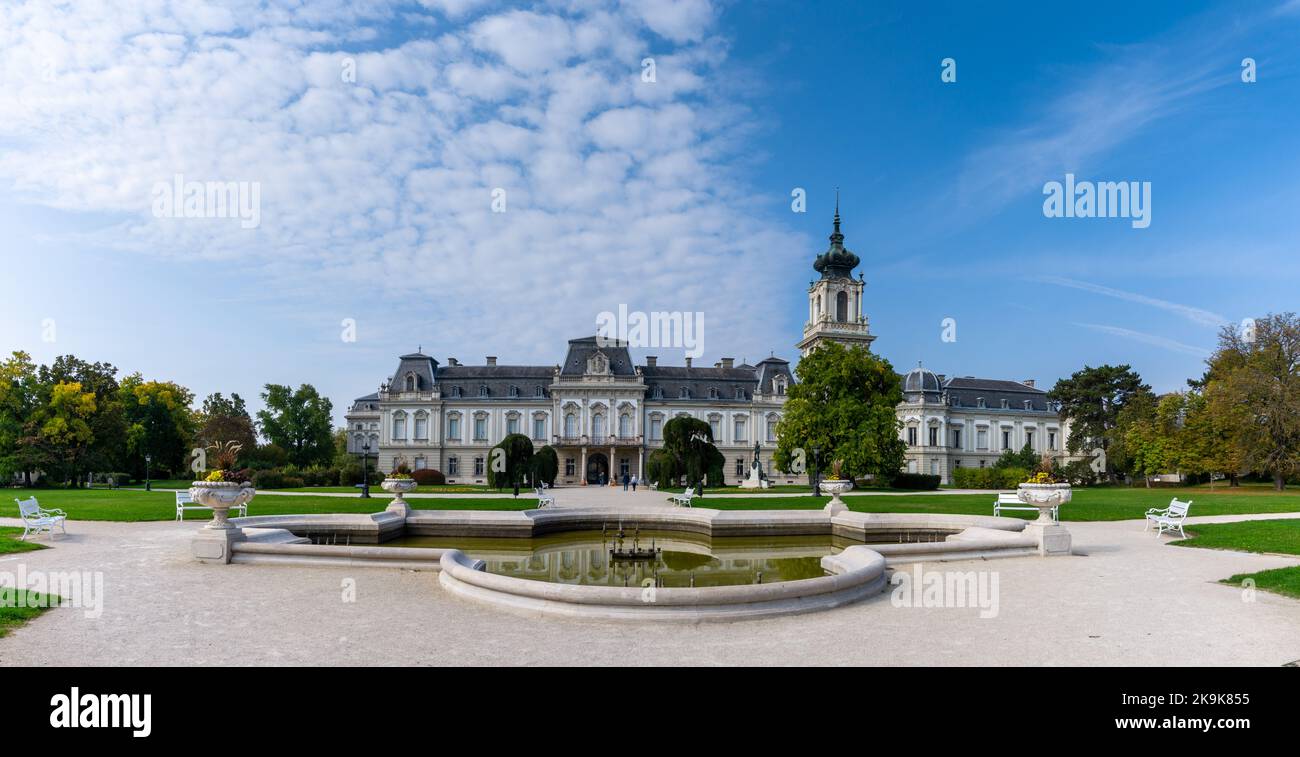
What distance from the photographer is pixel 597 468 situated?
61.9 m

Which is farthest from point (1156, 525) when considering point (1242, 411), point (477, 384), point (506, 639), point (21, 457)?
point (477, 384)

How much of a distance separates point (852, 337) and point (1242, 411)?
26850 millimetres

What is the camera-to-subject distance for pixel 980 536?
12891 millimetres

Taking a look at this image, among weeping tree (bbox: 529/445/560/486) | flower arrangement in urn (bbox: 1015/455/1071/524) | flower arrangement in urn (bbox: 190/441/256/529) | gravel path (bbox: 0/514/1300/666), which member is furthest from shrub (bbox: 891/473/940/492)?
flower arrangement in urn (bbox: 190/441/256/529)

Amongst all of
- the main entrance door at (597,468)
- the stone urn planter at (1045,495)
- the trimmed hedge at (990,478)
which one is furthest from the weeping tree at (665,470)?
the main entrance door at (597,468)

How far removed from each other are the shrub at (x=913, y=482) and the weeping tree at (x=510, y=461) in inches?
808

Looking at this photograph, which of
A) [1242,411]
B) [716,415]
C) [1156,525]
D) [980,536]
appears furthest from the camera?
[716,415]

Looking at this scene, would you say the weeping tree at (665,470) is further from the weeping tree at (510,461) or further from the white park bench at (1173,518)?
the white park bench at (1173,518)

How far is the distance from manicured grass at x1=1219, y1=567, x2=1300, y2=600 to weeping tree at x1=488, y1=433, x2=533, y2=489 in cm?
2789

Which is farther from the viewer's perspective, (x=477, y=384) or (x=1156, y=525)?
(x=477, y=384)

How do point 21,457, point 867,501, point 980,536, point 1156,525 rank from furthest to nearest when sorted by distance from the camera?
point 21,457 < point 867,501 < point 1156,525 < point 980,536

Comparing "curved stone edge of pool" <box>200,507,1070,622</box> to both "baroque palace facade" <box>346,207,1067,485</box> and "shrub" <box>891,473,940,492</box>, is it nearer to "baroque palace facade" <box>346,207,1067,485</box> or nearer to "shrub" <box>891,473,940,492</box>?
"shrub" <box>891,473,940,492</box>

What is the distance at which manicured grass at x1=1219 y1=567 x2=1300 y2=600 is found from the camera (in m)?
8.46

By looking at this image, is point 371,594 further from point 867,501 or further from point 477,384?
point 477,384
